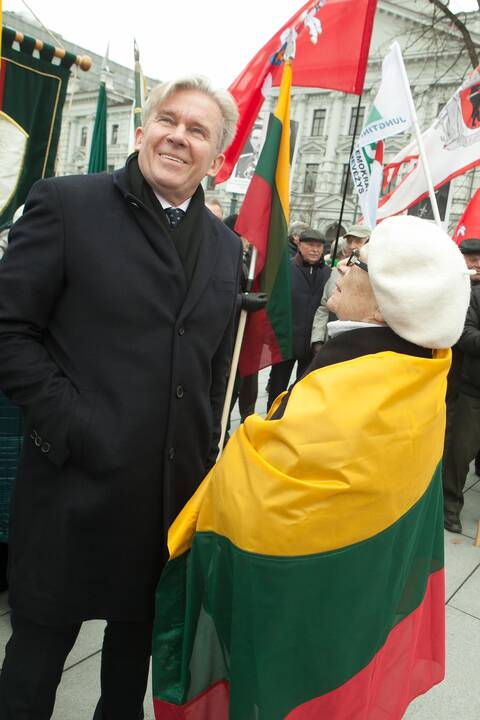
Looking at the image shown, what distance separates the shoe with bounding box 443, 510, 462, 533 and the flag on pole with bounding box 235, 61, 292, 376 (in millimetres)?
1837

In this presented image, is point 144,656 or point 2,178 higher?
point 2,178

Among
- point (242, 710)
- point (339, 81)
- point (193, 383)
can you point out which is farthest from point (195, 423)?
point (339, 81)

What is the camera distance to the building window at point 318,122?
139 feet

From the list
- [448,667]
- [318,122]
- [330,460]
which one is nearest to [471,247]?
[448,667]

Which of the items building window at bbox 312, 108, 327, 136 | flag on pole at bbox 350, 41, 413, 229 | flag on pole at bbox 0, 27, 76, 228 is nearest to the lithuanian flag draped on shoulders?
flag on pole at bbox 0, 27, 76, 228

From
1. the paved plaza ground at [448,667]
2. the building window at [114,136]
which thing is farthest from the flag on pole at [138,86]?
the building window at [114,136]

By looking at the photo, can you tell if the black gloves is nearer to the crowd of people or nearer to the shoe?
the crowd of people

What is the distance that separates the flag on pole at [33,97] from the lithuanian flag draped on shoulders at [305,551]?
241 centimetres

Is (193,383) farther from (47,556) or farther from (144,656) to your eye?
(144,656)

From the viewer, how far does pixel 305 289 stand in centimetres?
554

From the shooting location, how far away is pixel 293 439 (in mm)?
1269

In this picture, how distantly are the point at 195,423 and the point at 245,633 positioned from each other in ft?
1.83

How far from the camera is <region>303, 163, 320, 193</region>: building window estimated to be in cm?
4191

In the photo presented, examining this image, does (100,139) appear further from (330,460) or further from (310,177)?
(310,177)
